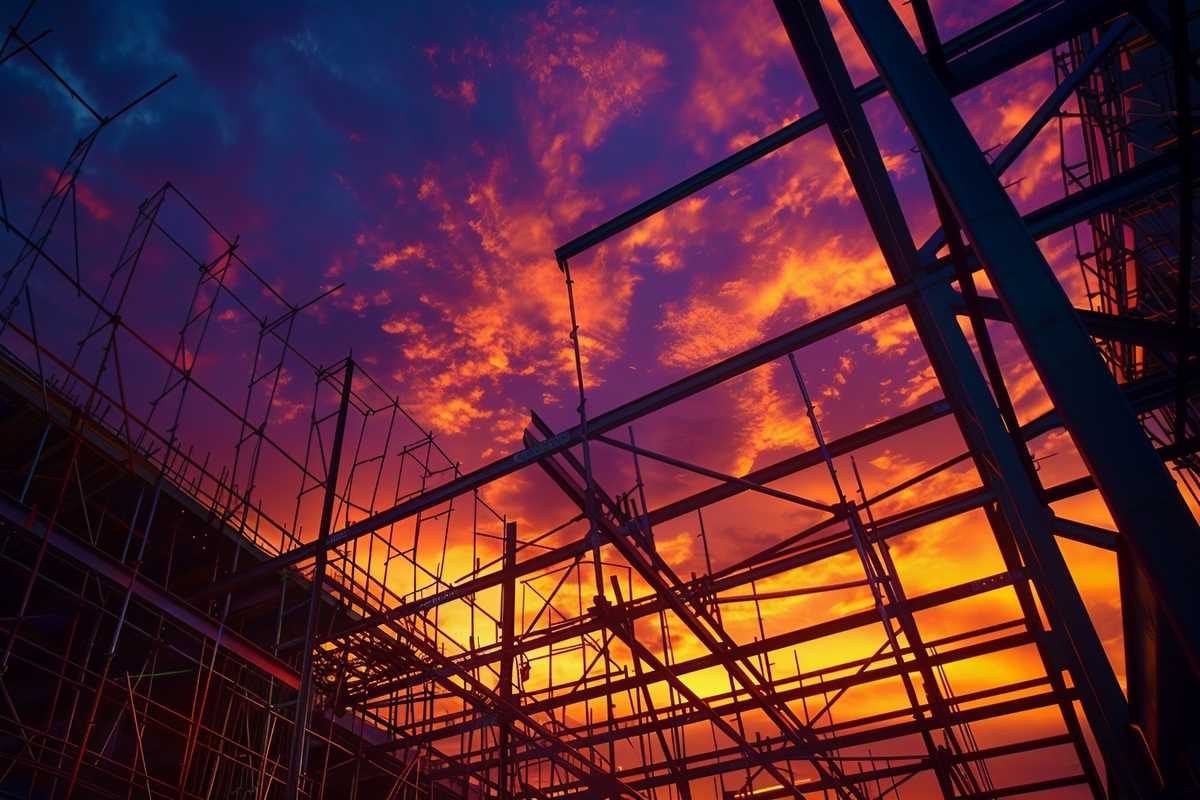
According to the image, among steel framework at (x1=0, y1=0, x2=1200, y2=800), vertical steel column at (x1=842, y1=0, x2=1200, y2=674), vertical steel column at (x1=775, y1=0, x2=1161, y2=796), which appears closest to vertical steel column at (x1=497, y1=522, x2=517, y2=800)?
steel framework at (x1=0, y1=0, x2=1200, y2=800)

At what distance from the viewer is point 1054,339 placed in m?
3.32

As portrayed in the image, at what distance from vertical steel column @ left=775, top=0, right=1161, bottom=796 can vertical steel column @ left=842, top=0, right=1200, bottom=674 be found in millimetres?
2252

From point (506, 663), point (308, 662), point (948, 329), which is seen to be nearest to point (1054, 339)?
point (948, 329)

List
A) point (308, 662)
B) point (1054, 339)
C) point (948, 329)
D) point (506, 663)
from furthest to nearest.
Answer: point (506, 663), point (308, 662), point (948, 329), point (1054, 339)

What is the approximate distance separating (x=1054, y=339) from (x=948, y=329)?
4.03m

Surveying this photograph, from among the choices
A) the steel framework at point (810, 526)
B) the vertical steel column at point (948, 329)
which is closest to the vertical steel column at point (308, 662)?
the steel framework at point (810, 526)

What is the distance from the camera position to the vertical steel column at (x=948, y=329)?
624cm

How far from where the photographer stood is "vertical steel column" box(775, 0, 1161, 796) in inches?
246

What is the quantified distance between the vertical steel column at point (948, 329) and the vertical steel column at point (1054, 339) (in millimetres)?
2252

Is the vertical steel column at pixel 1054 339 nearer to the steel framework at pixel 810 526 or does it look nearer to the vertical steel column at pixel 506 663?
the steel framework at pixel 810 526

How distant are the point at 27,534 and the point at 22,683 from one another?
801cm

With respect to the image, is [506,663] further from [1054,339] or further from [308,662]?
[1054,339]

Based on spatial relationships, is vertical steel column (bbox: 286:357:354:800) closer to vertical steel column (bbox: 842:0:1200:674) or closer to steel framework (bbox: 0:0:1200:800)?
steel framework (bbox: 0:0:1200:800)

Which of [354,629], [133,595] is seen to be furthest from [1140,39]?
[133,595]
